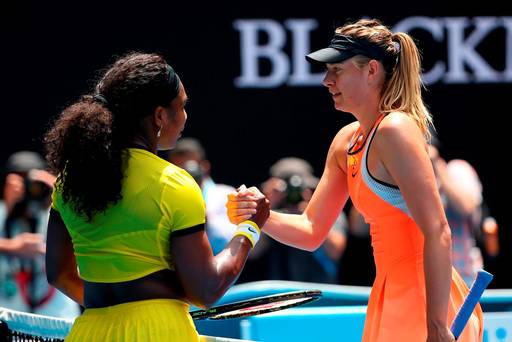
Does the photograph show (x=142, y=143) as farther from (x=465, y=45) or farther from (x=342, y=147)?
(x=465, y=45)

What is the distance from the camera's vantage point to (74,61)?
845cm

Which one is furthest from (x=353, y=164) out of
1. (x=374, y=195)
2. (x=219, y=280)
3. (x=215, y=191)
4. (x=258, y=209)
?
(x=215, y=191)

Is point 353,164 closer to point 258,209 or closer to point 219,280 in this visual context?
point 258,209

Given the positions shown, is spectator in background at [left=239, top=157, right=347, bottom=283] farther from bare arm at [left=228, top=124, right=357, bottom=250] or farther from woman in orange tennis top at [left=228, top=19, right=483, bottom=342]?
woman in orange tennis top at [left=228, top=19, right=483, bottom=342]

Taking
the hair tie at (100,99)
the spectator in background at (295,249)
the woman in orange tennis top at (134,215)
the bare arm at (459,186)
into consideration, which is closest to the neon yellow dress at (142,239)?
the woman in orange tennis top at (134,215)

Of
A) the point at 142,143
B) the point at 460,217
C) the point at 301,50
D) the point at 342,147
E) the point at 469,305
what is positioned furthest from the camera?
the point at 301,50

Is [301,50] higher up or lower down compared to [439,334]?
higher up

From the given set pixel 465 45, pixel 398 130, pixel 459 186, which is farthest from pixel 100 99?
pixel 465 45

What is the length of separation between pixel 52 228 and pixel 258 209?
2.02 feet

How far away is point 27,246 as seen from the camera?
7.18 meters

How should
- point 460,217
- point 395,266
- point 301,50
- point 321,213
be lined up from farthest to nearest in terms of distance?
point 301,50, point 460,217, point 321,213, point 395,266

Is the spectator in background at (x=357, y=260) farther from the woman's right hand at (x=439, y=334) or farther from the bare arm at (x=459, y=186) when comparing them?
the woman's right hand at (x=439, y=334)

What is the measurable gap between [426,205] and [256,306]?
0.71 m

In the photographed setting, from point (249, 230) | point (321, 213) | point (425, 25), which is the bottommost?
point (321, 213)
